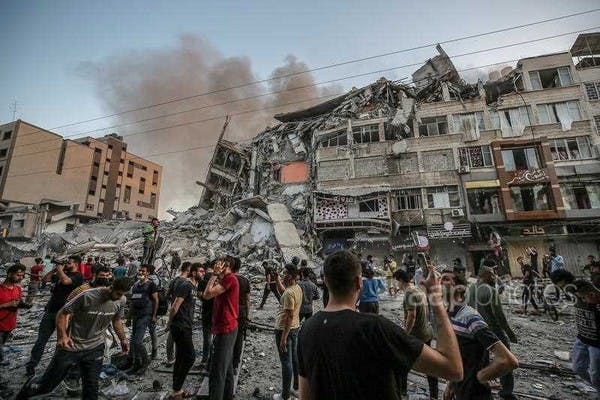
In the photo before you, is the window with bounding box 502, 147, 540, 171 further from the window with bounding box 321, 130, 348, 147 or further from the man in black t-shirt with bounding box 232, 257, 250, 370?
the man in black t-shirt with bounding box 232, 257, 250, 370

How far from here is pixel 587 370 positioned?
12.5 ft

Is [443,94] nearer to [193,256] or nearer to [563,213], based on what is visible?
[563,213]

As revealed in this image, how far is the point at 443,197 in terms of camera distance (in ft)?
76.2

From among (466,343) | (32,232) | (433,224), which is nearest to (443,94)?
(433,224)

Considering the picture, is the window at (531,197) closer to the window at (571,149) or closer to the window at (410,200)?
the window at (571,149)

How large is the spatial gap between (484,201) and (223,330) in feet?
81.7

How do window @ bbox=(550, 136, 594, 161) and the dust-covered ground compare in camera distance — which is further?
window @ bbox=(550, 136, 594, 161)

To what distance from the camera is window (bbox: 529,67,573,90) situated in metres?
24.4

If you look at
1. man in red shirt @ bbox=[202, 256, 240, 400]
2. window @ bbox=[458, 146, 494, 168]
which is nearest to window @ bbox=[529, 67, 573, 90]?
window @ bbox=[458, 146, 494, 168]

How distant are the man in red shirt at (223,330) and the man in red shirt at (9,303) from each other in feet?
12.2

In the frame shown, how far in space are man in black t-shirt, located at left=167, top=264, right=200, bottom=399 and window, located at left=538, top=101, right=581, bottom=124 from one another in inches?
1201

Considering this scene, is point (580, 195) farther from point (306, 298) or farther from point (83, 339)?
point (83, 339)

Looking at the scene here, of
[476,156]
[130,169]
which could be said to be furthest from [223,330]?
[130,169]

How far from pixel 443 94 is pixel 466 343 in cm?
2892
